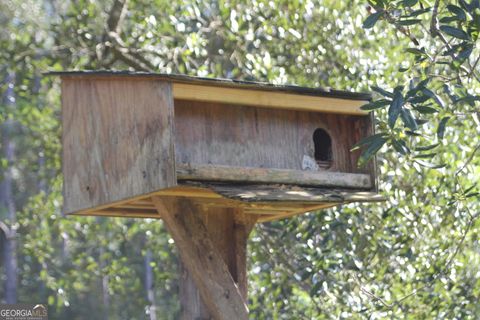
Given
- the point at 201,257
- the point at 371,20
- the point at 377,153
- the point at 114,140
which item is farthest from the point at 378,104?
the point at 377,153

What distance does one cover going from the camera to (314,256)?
20.6 feet

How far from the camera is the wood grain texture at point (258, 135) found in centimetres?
419

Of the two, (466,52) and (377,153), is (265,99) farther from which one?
(377,153)

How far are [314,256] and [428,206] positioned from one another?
0.78 m

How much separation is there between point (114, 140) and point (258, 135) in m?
0.61

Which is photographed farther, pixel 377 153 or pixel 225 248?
pixel 377 153

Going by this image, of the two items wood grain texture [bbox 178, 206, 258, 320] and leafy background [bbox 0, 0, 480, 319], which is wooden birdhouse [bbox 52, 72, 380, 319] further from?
leafy background [bbox 0, 0, 480, 319]

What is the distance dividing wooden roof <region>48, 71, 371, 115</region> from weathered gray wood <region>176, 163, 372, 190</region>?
0.29 m

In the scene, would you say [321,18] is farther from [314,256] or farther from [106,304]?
[106,304]

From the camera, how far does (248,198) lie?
3932mm

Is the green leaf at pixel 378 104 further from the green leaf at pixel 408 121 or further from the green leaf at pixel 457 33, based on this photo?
the green leaf at pixel 457 33

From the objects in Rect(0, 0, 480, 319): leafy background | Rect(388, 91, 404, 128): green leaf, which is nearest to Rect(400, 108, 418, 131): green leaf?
Rect(388, 91, 404, 128): green leaf

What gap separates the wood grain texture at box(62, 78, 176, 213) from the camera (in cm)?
399

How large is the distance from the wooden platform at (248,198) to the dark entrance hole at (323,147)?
0.61ft
